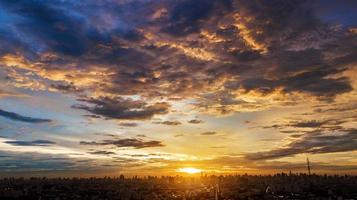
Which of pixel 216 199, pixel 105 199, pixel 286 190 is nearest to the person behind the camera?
pixel 216 199

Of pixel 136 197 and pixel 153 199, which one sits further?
pixel 136 197

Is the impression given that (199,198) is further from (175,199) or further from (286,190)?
(286,190)

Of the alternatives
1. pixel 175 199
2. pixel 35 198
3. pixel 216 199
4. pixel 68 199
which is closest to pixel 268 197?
pixel 216 199

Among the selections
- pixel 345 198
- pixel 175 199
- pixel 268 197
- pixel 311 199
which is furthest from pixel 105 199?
pixel 345 198

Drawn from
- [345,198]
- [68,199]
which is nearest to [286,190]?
[345,198]

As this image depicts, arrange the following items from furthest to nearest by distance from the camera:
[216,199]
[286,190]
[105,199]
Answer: [286,190]
[105,199]
[216,199]

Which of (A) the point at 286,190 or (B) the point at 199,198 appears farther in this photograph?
(A) the point at 286,190

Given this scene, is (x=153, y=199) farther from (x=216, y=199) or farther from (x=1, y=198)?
(x=1, y=198)

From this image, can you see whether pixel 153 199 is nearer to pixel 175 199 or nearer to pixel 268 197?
pixel 175 199
